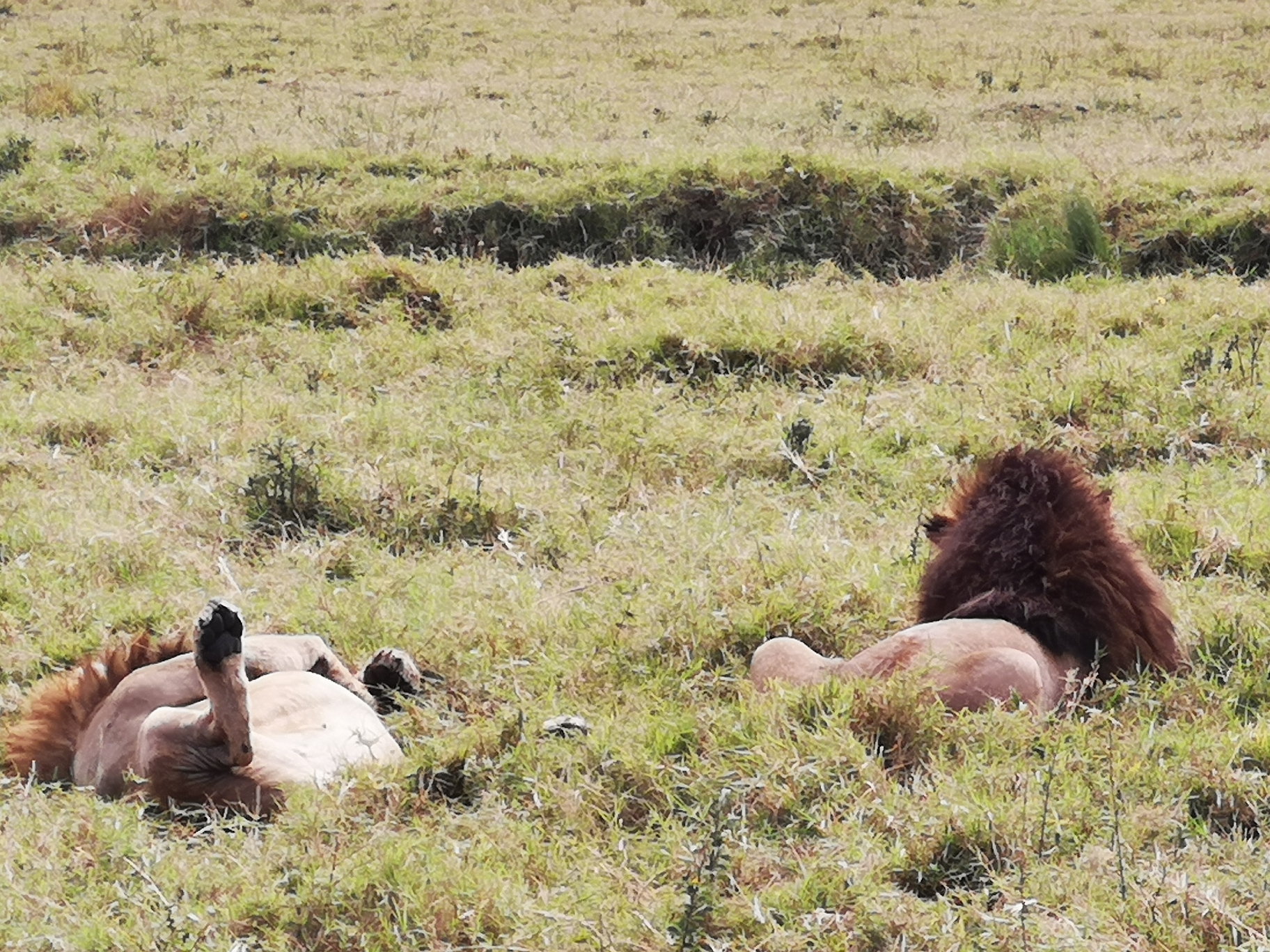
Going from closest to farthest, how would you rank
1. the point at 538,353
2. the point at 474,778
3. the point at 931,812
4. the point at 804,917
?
the point at 804,917
the point at 931,812
the point at 474,778
the point at 538,353

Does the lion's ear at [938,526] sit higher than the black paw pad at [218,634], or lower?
lower

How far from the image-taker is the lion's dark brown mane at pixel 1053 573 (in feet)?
13.3

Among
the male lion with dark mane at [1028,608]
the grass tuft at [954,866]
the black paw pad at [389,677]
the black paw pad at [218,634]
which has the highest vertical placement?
the black paw pad at [218,634]

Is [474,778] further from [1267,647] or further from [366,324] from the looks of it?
[366,324]

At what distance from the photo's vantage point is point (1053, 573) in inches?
162

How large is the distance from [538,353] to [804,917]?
4.64m

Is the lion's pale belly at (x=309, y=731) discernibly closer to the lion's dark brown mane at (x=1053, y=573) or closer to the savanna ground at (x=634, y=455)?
the savanna ground at (x=634, y=455)

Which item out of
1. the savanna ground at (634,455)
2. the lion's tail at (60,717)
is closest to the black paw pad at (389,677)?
the savanna ground at (634,455)

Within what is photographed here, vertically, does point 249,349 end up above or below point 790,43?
below

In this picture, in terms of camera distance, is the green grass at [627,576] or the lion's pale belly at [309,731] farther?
the lion's pale belly at [309,731]

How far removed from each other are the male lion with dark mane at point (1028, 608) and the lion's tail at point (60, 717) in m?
1.76

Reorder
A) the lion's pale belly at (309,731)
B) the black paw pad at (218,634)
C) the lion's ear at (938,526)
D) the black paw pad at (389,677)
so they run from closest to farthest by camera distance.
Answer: the black paw pad at (218,634) → the lion's pale belly at (309,731) → the black paw pad at (389,677) → the lion's ear at (938,526)

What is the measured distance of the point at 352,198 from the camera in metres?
9.69

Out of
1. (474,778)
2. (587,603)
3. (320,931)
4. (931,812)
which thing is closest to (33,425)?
(587,603)
